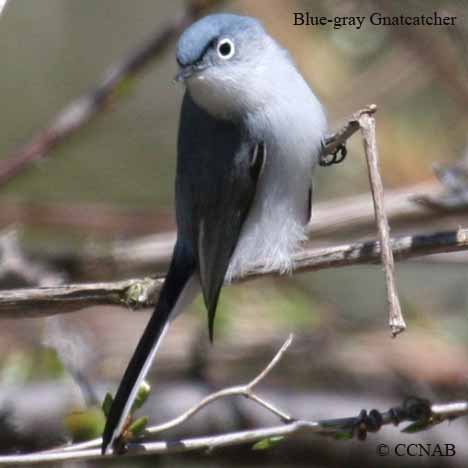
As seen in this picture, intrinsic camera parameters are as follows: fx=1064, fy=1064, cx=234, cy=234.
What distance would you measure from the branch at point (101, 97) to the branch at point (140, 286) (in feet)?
2.88

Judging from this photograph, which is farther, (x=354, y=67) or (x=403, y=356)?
(x=354, y=67)

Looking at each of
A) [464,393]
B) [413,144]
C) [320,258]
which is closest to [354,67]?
[413,144]

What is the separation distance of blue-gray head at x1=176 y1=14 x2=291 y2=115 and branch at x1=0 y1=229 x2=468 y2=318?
2.09ft

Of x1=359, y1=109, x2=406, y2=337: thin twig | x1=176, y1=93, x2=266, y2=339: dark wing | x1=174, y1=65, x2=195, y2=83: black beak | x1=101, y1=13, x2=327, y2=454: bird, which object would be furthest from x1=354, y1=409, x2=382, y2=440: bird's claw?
x1=174, y1=65, x2=195, y2=83: black beak

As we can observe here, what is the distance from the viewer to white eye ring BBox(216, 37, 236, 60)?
285 centimetres

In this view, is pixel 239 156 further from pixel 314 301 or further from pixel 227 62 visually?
pixel 314 301

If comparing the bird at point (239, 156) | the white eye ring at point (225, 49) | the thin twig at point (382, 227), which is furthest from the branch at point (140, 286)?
the white eye ring at point (225, 49)

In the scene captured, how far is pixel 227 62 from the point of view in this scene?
2898mm

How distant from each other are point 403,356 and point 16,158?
1.46m

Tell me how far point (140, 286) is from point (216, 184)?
62 centimetres

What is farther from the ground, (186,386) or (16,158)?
(16,158)

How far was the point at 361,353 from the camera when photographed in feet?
12.5

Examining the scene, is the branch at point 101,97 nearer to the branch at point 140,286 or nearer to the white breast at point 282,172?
the white breast at point 282,172

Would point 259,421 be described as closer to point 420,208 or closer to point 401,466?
point 401,466
